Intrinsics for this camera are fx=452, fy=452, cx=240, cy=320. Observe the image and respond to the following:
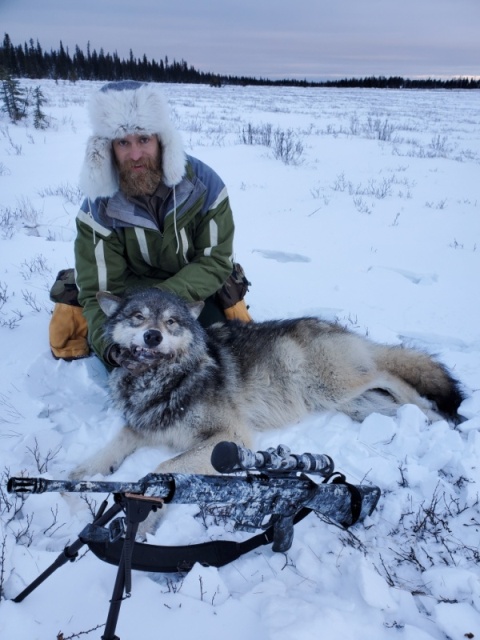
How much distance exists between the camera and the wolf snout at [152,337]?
3100 mm

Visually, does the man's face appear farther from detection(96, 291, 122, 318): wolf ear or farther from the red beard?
detection(96, 291, 122, 318): wolf ear

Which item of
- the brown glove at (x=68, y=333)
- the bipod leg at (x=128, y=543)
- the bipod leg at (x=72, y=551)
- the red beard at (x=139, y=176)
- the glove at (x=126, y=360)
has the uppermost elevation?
the red beard at (x=139, y=176)

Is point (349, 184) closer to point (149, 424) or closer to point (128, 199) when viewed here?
point (128, 199)

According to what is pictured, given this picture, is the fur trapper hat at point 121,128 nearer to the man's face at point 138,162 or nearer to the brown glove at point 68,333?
the man's face at point 138,162

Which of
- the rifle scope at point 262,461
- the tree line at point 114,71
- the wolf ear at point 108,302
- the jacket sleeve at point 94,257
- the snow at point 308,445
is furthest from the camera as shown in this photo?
the tree line at point 114,71

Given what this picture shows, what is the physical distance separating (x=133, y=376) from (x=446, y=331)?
128 inches

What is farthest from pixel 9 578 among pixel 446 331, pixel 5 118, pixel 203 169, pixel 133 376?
pixel 5 118

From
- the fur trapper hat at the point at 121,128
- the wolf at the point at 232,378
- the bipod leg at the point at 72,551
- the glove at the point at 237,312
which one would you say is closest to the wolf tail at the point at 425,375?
the wolf at the point at 232,378

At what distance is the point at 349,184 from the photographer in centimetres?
991

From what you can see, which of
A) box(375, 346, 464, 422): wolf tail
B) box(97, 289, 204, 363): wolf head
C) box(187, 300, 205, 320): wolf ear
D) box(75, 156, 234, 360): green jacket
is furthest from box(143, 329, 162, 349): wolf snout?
box(375, 346, 464, 422): wolf tail

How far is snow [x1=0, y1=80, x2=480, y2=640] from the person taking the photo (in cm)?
191

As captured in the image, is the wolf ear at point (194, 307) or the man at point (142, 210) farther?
the man at point (142, 210)

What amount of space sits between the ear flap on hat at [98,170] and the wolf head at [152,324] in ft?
3.28

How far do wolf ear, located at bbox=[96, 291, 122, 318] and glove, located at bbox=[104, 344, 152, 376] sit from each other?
0.30 m
